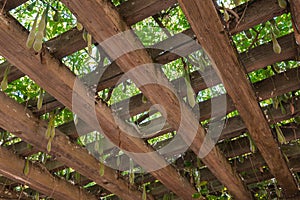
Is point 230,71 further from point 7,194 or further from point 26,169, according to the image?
point 7,194

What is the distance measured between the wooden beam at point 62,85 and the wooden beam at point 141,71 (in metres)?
0.22

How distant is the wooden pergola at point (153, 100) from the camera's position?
1293 millimetres

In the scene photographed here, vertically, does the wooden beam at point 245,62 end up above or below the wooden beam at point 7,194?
above

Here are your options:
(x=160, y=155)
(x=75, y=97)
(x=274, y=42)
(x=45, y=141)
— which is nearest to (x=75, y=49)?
(x=75, y=97)

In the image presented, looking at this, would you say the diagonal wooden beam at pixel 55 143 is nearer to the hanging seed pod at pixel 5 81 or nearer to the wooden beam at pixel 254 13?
the hanging seed pod at pixel 5 81

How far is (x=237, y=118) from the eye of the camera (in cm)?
205

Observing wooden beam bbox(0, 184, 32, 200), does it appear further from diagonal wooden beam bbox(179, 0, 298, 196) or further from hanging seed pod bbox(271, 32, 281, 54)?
hanging seed pod bbox(271, 32, 281, 54)

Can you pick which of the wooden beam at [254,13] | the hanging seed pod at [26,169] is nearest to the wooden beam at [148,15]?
the wooden beam at [254,13]

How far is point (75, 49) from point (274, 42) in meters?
0.73

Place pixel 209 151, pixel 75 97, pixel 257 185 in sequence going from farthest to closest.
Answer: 1. pixel 257 185
2. pixel 209 151
3. pixel 75 97

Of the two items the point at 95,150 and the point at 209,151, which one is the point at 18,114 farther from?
the point at 209,151

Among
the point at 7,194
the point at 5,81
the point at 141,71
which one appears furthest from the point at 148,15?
the point at 7,194

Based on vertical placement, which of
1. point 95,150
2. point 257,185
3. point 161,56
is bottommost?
point 257,185

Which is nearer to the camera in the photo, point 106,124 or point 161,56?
point 161,56
